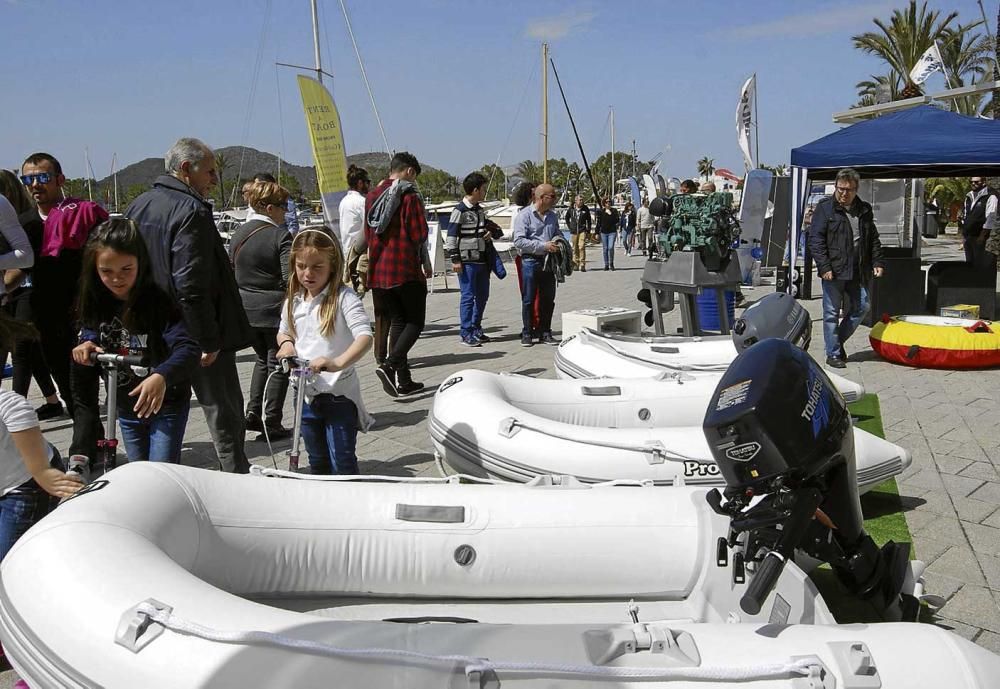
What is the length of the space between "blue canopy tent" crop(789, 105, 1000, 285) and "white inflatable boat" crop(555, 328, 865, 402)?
341cm

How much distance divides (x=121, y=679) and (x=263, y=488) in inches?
44.4

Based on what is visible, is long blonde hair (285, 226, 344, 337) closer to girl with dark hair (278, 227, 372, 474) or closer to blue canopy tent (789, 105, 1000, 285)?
girl with dark hair (278, 227, 372, 474)

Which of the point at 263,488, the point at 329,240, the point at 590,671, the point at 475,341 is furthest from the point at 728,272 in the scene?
the point at 590,671

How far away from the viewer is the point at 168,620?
2090mm

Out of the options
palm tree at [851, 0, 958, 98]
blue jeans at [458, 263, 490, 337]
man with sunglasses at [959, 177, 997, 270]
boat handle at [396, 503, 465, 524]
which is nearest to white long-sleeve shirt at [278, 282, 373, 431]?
boat handle at [396, 503, 465, 524]

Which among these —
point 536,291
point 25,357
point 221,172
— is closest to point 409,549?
point 25,357

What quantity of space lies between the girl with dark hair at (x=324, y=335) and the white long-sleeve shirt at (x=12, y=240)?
1.92 metres

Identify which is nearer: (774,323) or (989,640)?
(989,640)

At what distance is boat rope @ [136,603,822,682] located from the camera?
1969mm

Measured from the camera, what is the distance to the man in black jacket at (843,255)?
24.1 ft

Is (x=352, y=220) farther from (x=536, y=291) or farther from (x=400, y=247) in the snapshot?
(x=400, y=247)

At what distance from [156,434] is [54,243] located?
2.16 meters

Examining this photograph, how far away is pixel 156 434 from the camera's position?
3641 millimetres

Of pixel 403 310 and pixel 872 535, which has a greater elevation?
pixel 403 310
